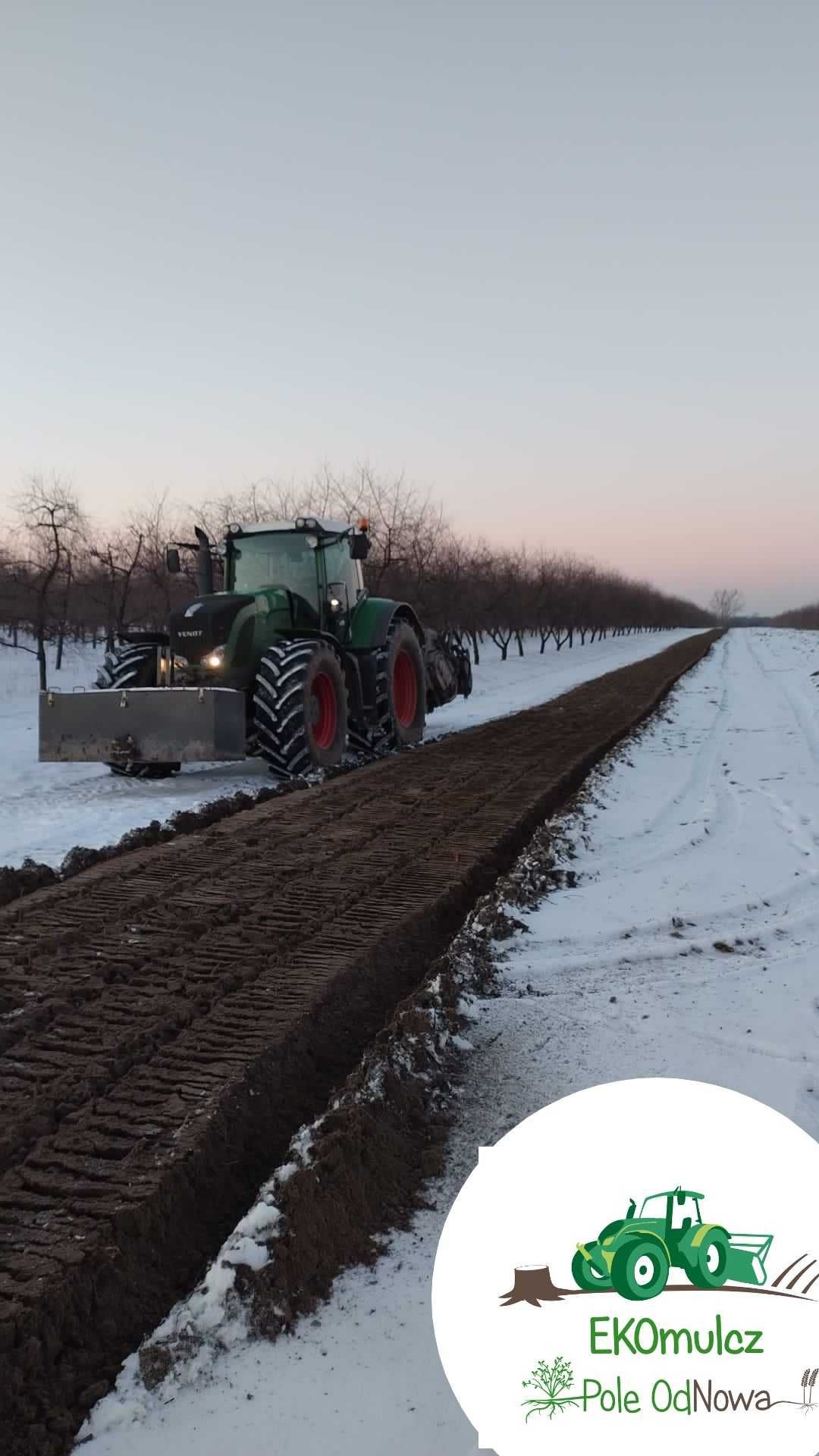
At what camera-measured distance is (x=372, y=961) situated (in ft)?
14.3

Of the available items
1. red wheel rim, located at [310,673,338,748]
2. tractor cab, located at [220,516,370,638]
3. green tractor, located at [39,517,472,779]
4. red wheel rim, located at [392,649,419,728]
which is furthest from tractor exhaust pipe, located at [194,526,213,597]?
red wheel rim, located at [392,649,419,728]

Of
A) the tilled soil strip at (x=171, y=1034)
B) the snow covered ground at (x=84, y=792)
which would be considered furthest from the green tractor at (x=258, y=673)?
the tilled soil strip at (x=171, y=1034)

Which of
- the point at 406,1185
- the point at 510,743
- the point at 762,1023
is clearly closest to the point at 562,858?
the point at 762,1023

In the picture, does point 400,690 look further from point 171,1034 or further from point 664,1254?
point 664,1254

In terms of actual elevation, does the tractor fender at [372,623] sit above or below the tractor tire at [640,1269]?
above

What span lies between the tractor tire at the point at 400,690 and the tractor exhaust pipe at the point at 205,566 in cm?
205

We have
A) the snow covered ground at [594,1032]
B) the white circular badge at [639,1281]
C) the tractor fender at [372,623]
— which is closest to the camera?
the white circular badge at [639,1281]

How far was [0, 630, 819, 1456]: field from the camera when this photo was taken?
2.06 m

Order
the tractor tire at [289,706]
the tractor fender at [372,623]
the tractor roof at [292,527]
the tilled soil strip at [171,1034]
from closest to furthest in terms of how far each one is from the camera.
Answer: the tilled soil strip at [171,1034] → the tractor tire at [289,706] → the tractor roof at [292,527] → the tractor fender at [372,623]

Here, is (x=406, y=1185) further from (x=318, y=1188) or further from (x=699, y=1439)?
(x=699, y=1439)

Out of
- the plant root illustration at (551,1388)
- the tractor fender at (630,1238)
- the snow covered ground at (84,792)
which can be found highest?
the tractor fender at (630,1238)

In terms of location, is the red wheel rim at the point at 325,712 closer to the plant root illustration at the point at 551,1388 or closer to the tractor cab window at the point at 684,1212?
the tractor cab window at the point at 684,1212

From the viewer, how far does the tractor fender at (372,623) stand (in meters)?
10.8

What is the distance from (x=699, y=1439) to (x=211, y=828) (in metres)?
5.64
